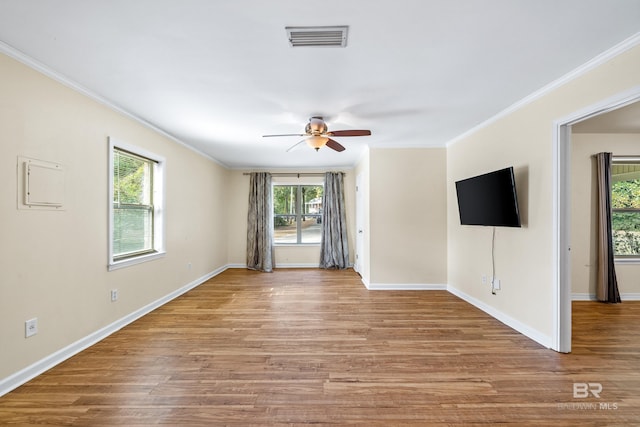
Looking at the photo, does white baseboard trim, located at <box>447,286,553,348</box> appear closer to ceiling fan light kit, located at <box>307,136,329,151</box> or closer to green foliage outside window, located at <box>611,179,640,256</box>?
green foliage outside window, located at <box>611,179,640,256</box>

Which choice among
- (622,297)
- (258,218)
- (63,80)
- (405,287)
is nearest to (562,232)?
(405,287)

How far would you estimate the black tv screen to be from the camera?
2707mm

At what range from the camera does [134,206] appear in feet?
11.3

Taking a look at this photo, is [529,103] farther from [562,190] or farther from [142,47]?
[142,47]

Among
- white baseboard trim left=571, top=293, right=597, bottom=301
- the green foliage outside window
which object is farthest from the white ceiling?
white baseboard trim left=571, top=293, right=597, bottom=301

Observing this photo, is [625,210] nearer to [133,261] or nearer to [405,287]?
[405,287]

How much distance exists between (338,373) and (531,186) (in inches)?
101

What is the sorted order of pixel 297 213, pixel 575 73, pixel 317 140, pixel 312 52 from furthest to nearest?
1. pixel 297 213
2. pixel 317 140
3. pixel 575 73
4. pixel 312 52

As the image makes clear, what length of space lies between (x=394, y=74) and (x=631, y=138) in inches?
166

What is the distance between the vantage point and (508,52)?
6.49ft

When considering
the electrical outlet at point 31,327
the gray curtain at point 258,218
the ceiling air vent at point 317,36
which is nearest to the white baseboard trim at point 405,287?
the gray curtain at point 258,218

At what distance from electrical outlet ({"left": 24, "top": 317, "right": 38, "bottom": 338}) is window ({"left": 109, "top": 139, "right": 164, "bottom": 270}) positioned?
81 cm

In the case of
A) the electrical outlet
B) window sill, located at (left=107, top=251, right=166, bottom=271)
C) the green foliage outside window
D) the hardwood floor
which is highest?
the green foliage outside window

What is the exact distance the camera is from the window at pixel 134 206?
3.05 meters
